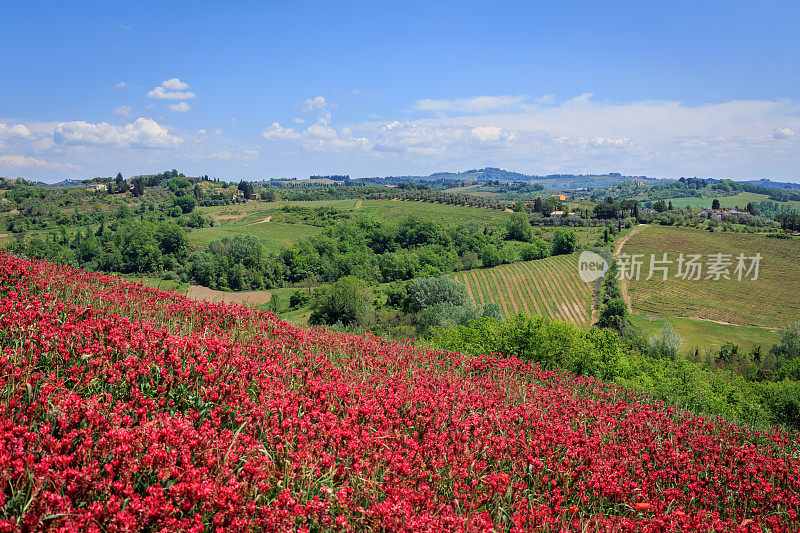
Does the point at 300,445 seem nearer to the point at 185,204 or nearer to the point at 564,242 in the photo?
the point at 564,242

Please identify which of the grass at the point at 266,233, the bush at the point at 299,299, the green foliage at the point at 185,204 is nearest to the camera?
the bush at the point at 299,299

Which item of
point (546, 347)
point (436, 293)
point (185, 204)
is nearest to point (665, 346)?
point (436, 293)

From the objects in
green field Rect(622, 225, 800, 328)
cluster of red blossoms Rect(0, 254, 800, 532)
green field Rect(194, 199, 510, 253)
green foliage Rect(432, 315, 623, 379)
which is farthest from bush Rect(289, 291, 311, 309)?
cluster of red blossoms Rect(0, 254, 800, 532)

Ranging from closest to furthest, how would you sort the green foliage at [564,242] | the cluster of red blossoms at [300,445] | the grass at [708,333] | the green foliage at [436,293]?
the cluster of red blossoms at [300,445] < the grass at [708,333] < the green foliage at [436,293] < the green foliage at [564,242]

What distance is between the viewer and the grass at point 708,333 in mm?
56406

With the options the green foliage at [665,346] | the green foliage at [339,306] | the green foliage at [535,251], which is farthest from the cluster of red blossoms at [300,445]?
the green foliage at [535,251]

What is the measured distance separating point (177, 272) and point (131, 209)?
65.0 metres

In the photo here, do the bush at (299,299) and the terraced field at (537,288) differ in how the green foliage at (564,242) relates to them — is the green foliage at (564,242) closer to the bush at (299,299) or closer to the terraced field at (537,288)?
the terraced field at (537,288)

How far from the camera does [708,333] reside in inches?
2360

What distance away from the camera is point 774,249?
9050 cm

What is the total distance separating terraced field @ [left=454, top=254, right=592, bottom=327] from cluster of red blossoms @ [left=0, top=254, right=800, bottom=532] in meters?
58.5

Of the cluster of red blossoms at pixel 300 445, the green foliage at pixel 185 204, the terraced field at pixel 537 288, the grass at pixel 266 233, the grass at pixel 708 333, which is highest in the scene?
the green foliage at pixel 185 204

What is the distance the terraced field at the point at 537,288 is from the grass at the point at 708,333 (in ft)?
26.6

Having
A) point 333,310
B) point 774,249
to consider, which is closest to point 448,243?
point 333,310
